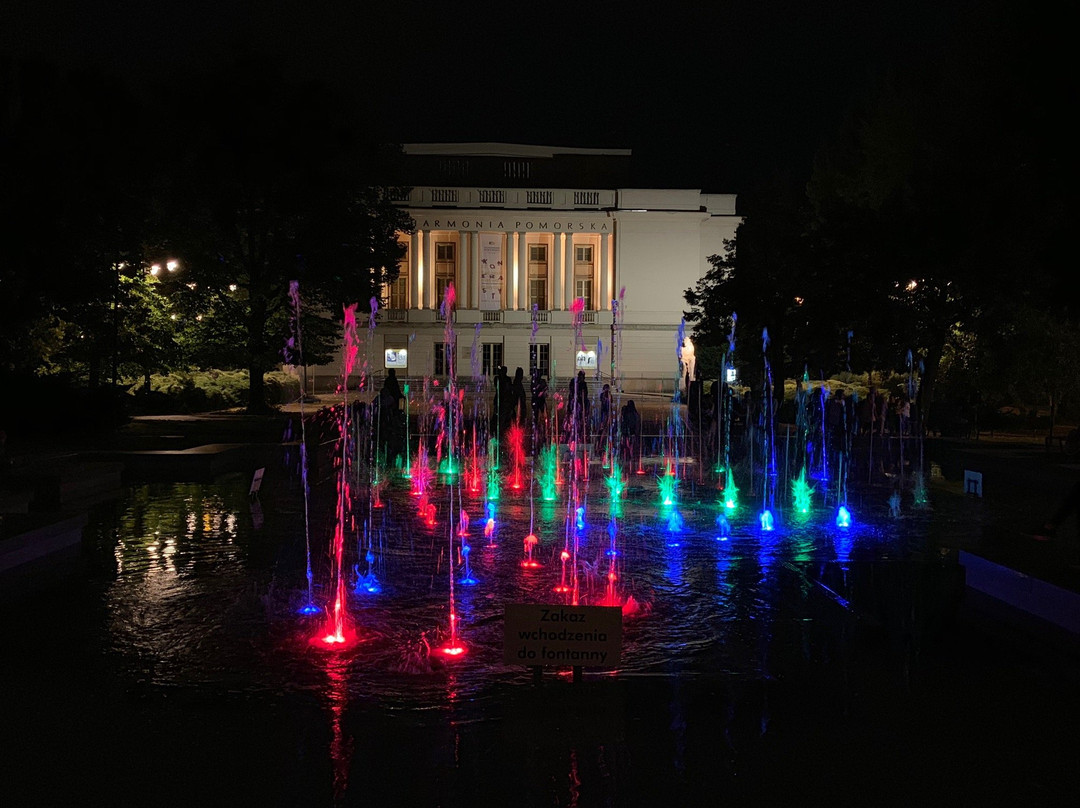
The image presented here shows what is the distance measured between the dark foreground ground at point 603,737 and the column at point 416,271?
216 ft

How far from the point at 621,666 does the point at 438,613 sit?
1946 mm

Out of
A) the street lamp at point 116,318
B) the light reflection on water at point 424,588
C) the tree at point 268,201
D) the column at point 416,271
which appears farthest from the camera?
the column at point 416,271

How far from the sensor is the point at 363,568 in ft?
33.6

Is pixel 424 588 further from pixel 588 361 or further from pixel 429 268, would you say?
pixel 429 268

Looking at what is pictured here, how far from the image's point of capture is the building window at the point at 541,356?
70562mm

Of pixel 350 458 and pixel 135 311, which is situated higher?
pixel 135 311

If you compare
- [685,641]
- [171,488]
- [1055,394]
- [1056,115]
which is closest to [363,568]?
[685,641]

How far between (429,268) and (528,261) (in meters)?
6.87

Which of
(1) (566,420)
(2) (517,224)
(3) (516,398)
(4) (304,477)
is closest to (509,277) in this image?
(2) (517,224)

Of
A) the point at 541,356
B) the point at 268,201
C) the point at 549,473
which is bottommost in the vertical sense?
the point at 549,473

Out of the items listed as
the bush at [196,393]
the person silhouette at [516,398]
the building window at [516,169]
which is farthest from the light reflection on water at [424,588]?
the building window at [516,169]

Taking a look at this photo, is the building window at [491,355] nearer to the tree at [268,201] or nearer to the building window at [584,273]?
the building window at [584,273]

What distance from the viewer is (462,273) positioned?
7281 centimetres

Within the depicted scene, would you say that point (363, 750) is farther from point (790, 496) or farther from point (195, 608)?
point (790, 496)
